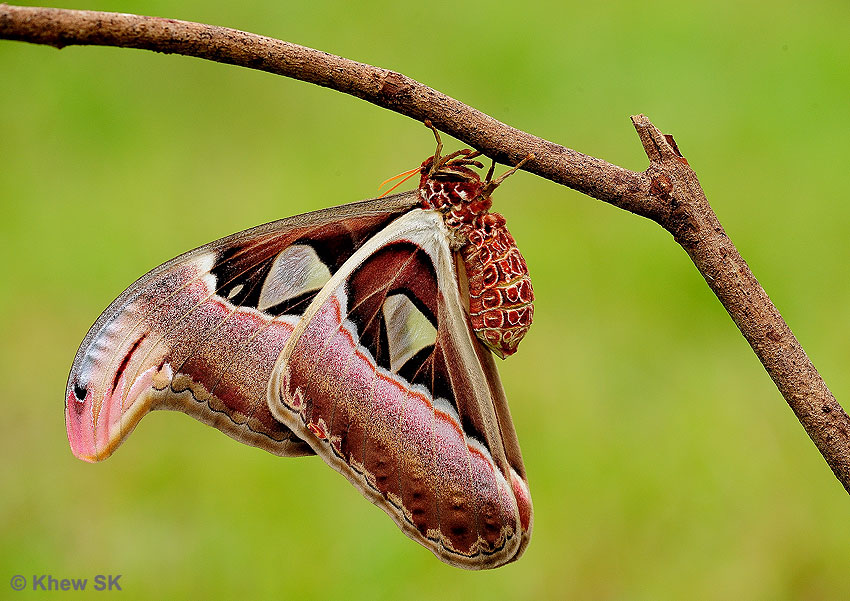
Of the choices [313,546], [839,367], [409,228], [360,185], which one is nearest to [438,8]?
[360,185]

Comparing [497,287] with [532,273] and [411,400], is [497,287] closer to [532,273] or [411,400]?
[411,400]

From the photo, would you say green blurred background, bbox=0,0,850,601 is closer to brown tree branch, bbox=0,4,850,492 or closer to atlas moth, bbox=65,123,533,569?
atlas moth, bbox=65,123,533,569

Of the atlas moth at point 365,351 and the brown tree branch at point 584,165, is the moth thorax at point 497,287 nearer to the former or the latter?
the atlas moth at point 365,351

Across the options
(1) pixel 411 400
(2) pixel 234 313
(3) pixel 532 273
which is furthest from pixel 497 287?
(3) pixel 532 273

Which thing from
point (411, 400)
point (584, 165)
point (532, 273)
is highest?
point (532, 273)

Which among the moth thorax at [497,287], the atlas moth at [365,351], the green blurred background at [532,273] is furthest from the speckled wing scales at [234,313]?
the green blurred background at [532,273]
